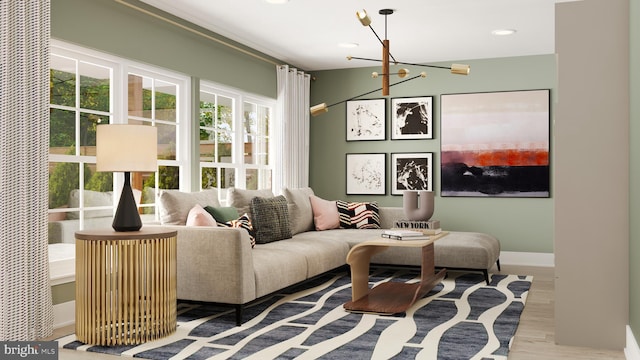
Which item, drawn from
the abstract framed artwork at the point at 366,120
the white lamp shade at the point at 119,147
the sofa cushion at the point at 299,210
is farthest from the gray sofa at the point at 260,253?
the abstract framed artwork at the point at 366,120

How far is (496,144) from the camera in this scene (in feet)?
23.8

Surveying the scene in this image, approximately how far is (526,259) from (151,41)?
15.6ft

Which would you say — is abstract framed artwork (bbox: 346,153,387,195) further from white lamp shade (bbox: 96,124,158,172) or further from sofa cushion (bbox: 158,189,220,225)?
white lamp shade (bbox: 96,124,158,172)

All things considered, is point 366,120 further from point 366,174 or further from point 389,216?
point 389,216

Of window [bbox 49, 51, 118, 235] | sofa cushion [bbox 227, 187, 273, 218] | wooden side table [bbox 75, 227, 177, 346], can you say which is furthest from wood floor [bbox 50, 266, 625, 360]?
sofa cushion [bbox 227, 187, 273, 218]

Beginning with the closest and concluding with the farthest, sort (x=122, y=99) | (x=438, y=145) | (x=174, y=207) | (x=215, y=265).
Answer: (x=215, y=265) → (x=174, y=207) → (x=122, y=99) → (x=438, y=145)

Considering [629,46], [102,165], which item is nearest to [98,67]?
[102,165]

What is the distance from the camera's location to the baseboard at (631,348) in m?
3.10

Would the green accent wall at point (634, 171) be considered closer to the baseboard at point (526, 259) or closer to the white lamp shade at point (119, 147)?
the white lamp shade at point (119, 147)

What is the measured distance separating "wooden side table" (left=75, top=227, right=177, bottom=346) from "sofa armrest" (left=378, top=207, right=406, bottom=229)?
3.75 m

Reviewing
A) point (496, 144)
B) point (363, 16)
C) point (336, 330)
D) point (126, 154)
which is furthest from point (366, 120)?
point (126, 154)

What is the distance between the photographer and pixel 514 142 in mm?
7195

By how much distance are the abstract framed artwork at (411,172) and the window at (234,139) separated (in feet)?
5.14

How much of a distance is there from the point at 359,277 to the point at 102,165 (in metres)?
2.11
